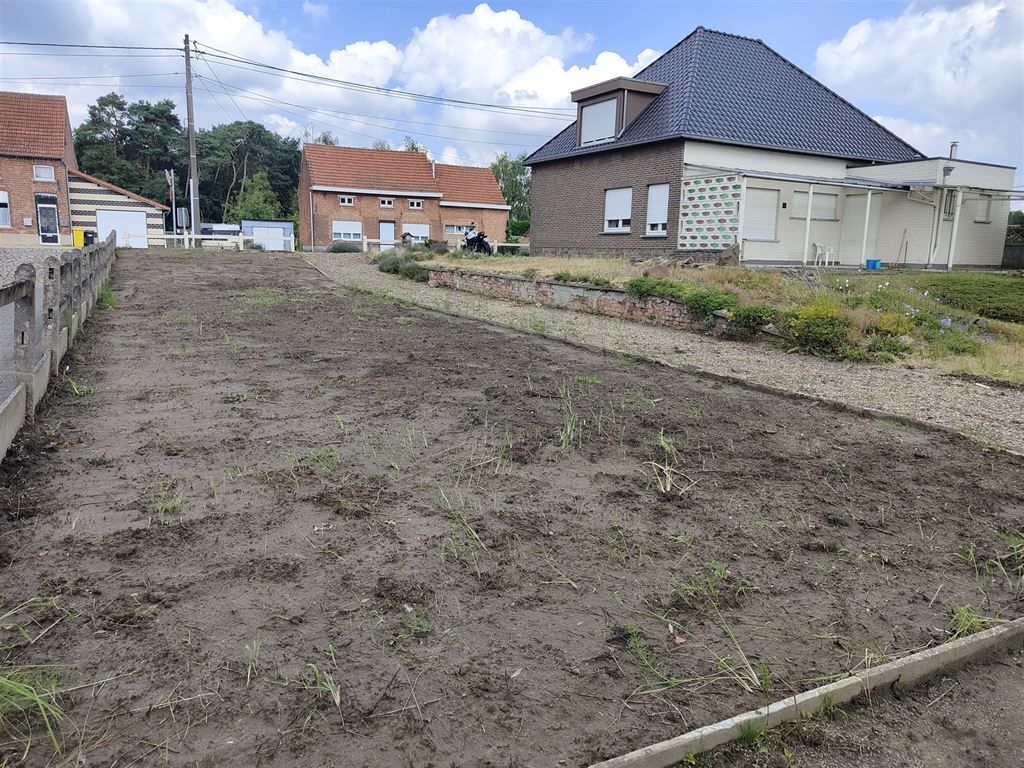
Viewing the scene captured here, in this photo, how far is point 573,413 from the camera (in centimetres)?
612

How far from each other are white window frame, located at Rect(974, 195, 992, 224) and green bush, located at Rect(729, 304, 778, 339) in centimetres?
1813

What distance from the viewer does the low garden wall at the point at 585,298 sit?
39.1ft

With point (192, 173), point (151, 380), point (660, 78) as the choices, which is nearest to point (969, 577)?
point (151, 380)

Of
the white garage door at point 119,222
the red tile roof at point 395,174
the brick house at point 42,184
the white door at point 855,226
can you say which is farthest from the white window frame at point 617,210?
the white garage door at point 119,222

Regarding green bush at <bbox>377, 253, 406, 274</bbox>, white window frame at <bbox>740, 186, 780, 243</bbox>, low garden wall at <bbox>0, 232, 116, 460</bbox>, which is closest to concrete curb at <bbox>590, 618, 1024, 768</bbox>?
low garden wall at <bbox>0, 232, 116, 460</bbox>

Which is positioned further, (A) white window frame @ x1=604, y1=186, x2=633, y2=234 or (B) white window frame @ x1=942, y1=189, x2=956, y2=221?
(A) white window frame @ x1=604, y1=186, x2=633, y2=234

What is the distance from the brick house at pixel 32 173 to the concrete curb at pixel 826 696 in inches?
1645

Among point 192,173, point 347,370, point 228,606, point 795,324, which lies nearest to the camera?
point 228,606

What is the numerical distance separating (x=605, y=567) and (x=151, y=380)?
527 centimetres

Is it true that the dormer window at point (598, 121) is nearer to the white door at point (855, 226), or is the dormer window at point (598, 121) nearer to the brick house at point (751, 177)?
the brick house at point (751, 177)

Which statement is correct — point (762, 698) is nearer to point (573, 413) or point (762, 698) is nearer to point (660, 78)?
point (573, 413)

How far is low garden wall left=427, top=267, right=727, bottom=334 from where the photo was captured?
11922 mm

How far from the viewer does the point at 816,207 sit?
22.8 meters

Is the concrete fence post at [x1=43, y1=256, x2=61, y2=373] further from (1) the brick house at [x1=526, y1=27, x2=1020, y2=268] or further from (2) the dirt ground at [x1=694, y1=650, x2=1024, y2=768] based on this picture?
(1) the brick house at [x1=526, y1=27, x2=1020, y2=268]
